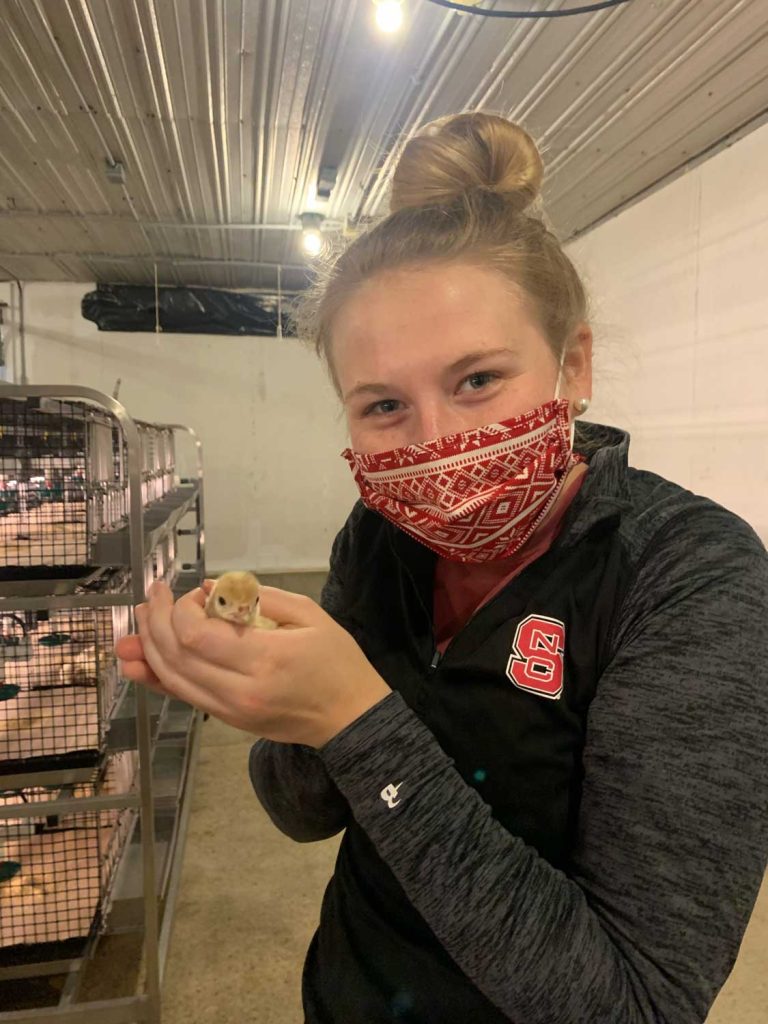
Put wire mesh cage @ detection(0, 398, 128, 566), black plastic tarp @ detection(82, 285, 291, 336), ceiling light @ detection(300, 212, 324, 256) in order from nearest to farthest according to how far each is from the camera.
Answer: wire mesh cage @ detection(0, 398, 128, 566) < ceiling light @ detection(300, 212, 324, 256) < black plastic tarp @ detection(82, 285, 291, 336)

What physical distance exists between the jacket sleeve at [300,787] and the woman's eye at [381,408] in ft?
0.98

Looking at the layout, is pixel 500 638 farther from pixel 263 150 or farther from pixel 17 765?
pixel 263 150

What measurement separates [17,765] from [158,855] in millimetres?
1108

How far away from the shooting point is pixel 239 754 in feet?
12.9

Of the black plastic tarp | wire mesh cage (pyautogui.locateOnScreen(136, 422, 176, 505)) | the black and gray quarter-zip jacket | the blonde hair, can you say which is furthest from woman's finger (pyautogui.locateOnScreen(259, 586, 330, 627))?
the black plastic tarp

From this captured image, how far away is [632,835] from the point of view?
2.01 ft

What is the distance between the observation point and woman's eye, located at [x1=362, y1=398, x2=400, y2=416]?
865 mm

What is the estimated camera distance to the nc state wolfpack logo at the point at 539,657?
29.2 inches

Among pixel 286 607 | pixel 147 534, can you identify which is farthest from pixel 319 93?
pixel 286 607

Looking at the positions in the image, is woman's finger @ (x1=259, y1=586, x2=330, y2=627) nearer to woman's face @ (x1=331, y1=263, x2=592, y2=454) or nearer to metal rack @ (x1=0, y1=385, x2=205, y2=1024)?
woman's face @ (x1=331, y1=263, x2=592, y2=454)

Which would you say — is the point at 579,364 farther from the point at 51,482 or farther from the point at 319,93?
the point at 319,93

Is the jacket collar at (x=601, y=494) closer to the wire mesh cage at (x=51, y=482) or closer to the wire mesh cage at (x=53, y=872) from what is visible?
the wire mesh cage at (x=51, y=482)

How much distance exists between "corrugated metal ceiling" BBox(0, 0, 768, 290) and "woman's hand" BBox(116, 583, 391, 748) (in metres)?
1.45

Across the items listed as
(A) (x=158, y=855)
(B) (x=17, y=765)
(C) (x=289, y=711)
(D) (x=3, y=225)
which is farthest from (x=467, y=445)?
(D) (x=3, y=225)
